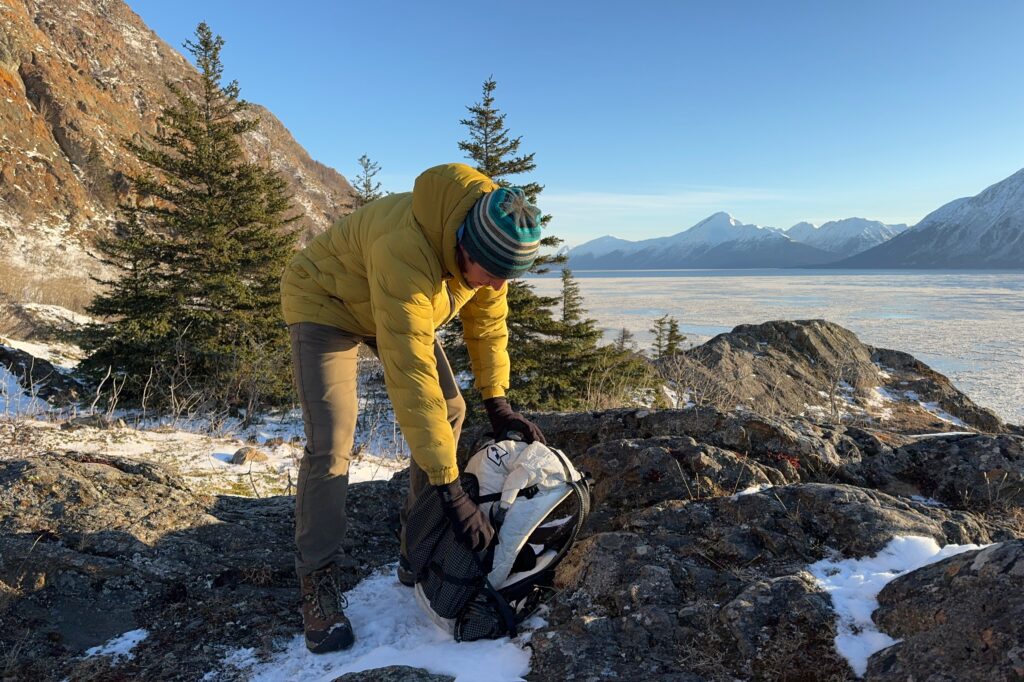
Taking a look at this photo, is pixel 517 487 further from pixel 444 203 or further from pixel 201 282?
pixel 201 282

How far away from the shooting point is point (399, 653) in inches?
95.6

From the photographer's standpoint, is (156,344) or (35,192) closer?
(156,344)

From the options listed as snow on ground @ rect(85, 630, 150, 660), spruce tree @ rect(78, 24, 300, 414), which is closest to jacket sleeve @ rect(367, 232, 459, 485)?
snow on ground @ rect(85, 630, 150, 660)

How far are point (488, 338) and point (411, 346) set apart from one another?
0.80 meters

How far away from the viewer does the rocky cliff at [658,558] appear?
6.54 feet

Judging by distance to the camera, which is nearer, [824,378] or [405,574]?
[405,574]

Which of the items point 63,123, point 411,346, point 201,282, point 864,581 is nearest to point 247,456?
point 411,346

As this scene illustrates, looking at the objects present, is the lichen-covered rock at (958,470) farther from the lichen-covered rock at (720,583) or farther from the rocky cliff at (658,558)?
the lichen-covered rock at (720,583)

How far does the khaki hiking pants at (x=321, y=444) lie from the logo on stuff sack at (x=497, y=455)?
2.16 ft

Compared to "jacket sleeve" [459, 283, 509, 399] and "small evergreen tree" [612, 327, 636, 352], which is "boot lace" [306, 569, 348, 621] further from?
"small evergreen tree" [612, 327, 636, 352]

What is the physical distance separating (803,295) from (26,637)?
182 feet

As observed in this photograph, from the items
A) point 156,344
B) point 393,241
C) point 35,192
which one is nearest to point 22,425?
point 393,241

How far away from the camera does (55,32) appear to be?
37.9m

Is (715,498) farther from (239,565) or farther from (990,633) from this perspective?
(239,565)
